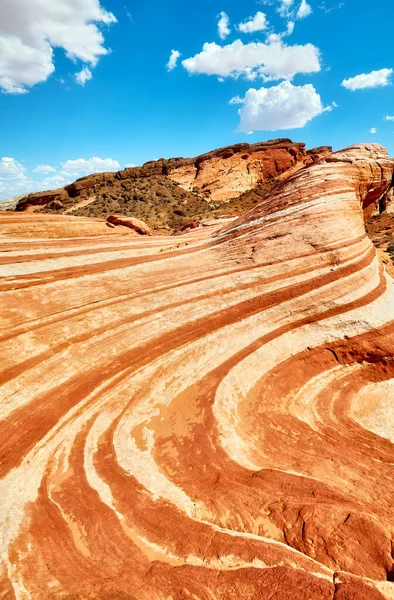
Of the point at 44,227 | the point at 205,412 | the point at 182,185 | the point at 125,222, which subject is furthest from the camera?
the point at 182,185

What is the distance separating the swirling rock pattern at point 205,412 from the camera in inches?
143

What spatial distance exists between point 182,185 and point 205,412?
69782mm

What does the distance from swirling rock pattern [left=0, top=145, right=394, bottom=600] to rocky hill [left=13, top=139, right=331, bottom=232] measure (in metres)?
42.2

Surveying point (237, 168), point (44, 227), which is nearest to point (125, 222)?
point (44, 227)

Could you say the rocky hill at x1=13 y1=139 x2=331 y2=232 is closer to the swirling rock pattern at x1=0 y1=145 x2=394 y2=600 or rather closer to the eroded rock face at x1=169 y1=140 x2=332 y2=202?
the eroded rock face at x1=169 y1=140 x2=332 y2=202

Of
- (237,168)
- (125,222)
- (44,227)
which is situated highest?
(237,168)

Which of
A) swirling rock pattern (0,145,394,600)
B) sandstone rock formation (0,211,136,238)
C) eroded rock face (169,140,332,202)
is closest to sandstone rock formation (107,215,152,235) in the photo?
sandstone rock formation (0,211,136,238)

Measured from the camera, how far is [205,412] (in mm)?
7023

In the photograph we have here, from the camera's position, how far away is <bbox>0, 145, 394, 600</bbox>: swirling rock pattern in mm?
3625

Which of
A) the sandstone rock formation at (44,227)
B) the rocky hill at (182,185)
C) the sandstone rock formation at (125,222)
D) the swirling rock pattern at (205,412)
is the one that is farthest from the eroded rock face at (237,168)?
the swirling rock pattern at (205,412)

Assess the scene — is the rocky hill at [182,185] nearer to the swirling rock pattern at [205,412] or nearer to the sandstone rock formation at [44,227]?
the sandstone rock formation at [44,227]

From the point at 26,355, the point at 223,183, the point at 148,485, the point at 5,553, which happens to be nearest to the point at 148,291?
the point at 26,355

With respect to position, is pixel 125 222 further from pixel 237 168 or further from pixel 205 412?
pixel 237 168

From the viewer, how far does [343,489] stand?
491 cm
